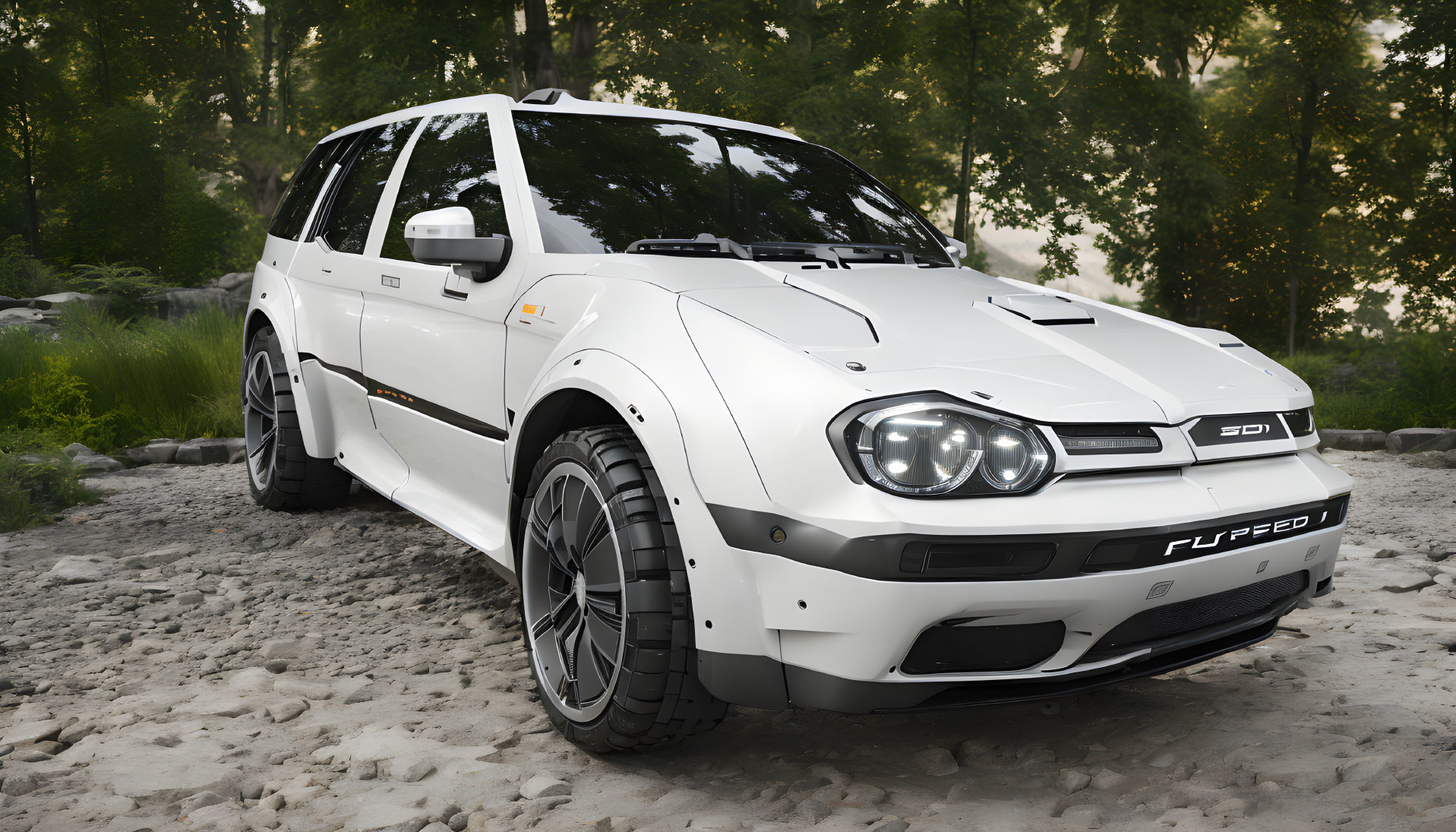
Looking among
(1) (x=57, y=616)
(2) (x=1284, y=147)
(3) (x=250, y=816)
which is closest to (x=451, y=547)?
(1) (x=57, y=616)

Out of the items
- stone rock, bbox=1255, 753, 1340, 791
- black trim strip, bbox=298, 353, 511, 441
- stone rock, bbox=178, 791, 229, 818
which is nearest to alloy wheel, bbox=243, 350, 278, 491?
black trim strip, bbox=298, 353, 511, 441

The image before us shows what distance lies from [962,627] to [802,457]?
468 millimetres

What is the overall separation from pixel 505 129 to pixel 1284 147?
2475 cm

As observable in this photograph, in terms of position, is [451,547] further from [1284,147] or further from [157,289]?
[1284,147]

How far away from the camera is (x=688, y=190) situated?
3.45 metres

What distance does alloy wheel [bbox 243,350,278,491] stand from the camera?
16.6 feet

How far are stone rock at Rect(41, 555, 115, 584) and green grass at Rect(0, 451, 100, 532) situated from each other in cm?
96

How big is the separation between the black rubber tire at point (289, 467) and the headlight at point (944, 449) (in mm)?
3300

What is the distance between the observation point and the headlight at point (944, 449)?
6.71ft

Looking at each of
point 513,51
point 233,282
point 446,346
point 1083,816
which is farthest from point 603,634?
point 513,51

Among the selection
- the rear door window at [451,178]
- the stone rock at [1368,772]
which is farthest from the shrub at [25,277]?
the stone rock at [1368,772]

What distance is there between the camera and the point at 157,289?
621 inches

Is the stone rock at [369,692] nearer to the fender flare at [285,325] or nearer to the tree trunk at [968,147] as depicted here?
the fender flare at [285,325]

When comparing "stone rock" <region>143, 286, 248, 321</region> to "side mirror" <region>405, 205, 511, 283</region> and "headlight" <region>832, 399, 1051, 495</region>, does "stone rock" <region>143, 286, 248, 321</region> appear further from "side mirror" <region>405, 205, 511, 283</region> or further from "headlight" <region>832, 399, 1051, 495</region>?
"headlight" <region>832, 399, 1051, 495</region>
